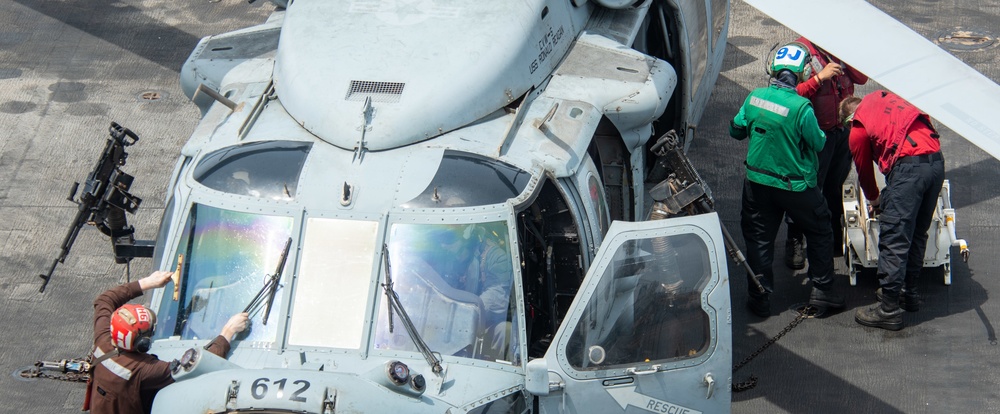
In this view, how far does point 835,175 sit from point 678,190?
2216 millimetres

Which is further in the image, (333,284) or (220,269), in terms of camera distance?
(220,269)

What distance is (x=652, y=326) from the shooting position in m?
5.96

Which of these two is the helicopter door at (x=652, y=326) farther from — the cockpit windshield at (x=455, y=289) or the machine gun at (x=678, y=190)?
the machine gun at (x=678, y=190)

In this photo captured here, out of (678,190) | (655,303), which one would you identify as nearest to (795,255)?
(678,190)

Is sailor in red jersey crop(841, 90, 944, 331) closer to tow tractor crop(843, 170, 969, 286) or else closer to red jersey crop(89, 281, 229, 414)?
tow tractor crop(843, 170, 969, 286)

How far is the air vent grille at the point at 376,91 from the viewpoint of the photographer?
6.42 m

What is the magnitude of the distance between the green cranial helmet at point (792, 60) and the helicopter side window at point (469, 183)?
93.5 inches

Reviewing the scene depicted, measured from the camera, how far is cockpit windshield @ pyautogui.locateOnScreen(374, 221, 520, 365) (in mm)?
5773

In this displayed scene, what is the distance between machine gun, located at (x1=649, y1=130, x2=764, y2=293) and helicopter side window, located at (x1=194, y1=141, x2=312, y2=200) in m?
1.94

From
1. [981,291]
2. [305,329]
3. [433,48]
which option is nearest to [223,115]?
[433,48]

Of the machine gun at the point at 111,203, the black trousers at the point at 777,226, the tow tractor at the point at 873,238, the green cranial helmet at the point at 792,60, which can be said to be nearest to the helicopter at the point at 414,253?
the machine gun at the point at 111,203

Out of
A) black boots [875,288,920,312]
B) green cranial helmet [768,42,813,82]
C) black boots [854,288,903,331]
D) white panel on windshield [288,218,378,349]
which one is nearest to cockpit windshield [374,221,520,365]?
white panel on windshield [288,218,378,349]

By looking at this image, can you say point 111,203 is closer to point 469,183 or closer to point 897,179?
point 469,183

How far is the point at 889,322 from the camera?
7961mm
